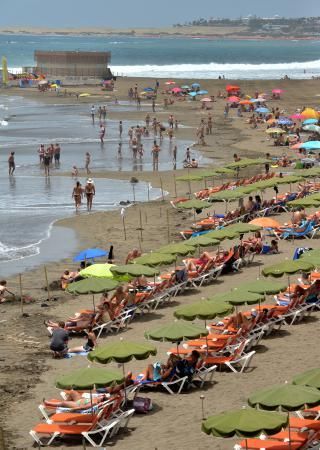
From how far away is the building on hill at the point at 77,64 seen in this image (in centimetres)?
9044

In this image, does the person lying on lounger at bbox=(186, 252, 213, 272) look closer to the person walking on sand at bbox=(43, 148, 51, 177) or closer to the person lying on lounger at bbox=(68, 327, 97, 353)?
the person lying on lounger at bbox=(68, 327, 97, 353)

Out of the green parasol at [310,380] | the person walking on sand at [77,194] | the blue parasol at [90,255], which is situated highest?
the green parasol at [310,380]

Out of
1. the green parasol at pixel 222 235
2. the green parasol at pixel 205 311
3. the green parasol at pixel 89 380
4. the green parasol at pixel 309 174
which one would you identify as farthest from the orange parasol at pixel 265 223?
the green parasol at pixel 89 380

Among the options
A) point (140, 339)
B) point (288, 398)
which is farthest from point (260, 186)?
point (288, 398)

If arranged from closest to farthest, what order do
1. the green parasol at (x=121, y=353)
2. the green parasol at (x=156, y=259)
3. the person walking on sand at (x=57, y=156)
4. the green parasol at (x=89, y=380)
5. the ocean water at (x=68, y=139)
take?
the green parasol at (x=89, y=380) → the green parasol at (x=121, y=353) → the green parasol at (x=156, y=259) → the person walking on sand at (x=57, y=156) → the ocean water at (x=68, y=139)

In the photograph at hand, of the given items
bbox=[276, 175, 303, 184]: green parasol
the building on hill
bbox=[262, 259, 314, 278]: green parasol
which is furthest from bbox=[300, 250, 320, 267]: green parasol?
the building on hill

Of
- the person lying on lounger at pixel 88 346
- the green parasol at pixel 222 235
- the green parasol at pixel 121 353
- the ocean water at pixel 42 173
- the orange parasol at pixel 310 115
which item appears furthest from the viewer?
the orange parasol at pixel 310 115

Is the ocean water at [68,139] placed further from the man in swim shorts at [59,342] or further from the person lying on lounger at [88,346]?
the man in swim shorts at [59,342]

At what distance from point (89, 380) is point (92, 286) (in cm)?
564

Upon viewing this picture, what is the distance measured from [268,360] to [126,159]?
28705 millimetres

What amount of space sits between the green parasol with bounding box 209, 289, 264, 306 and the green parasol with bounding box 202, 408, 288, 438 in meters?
5.76

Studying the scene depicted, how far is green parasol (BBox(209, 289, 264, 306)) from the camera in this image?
59.3ft

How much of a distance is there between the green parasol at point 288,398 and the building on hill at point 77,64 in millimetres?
78731

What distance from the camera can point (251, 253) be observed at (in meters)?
24.9
